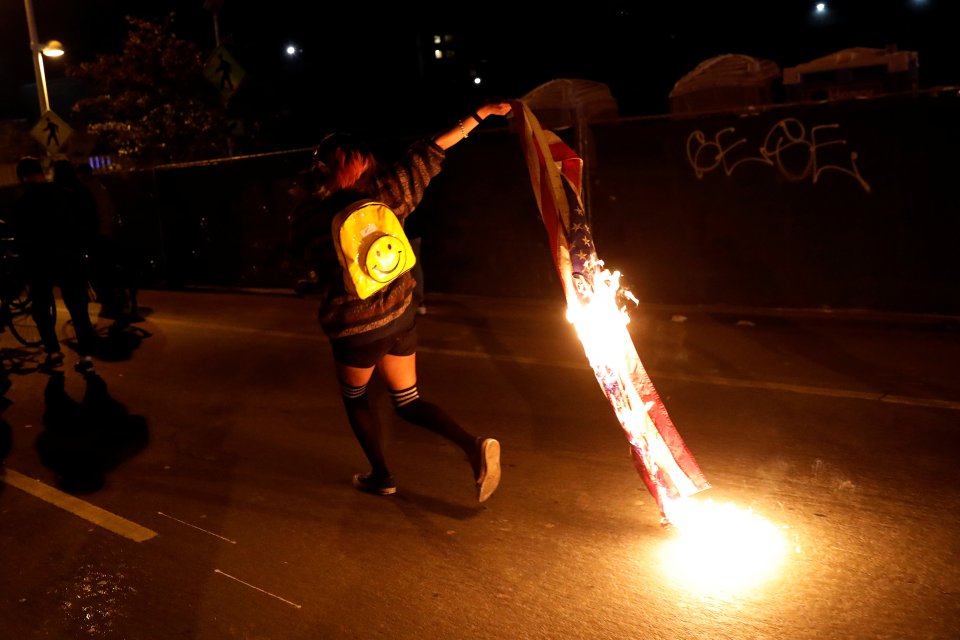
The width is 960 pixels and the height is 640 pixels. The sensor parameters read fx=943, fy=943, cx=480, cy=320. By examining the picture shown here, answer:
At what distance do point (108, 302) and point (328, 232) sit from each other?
8.02 meters

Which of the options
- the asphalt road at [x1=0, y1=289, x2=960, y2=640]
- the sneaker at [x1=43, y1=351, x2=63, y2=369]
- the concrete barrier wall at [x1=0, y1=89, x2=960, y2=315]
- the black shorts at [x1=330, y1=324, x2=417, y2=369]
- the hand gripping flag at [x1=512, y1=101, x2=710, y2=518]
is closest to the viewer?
the asphalt road at [x1=0, y1=289, x2=960, y2=640]

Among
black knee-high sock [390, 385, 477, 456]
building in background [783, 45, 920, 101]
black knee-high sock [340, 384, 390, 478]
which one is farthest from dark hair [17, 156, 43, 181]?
building in background [783, 45, 920, 101]

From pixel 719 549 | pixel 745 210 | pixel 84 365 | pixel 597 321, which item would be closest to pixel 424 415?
pixel 597 321

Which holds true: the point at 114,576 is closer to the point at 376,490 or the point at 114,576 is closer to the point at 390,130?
the point at 376,490

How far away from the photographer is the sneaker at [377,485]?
5.12 metres

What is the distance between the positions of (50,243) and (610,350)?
20.7 feet

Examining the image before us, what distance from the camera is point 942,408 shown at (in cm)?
618

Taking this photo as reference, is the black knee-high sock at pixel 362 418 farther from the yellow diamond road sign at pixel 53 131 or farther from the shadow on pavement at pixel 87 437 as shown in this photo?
the yellow diamond road sign at pixel 53 131

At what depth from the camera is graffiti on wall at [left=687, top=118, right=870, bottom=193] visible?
9.06 metres

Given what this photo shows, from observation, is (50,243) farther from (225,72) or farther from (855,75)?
(855,75)

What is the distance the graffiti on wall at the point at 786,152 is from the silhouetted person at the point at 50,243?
615cm

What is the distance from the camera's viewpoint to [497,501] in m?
4.95

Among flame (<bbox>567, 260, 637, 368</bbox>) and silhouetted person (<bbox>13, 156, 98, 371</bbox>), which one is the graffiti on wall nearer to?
flame (<bbox>567, 260, 637, 368</bbox>)

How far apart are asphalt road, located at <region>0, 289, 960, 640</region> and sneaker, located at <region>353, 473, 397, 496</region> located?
0.14ft
